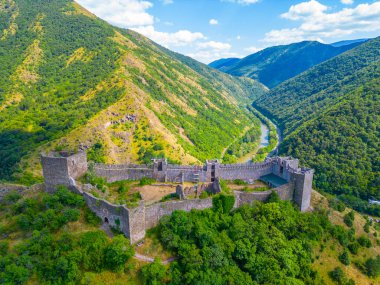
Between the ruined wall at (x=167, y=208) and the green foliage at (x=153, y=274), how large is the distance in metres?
5.01

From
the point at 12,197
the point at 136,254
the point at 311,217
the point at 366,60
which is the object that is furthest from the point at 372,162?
the point at 366,60

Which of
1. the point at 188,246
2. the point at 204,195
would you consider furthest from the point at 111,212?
the point at 204,195

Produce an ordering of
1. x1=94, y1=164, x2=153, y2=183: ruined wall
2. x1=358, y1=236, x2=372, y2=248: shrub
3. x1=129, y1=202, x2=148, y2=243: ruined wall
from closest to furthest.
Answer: x1=129, y1=202, x2=148, y2=243: ruined wall
x1=358, y1=236, x2=372, y2=248: shrub
x1=94, y1=164, x2=153, y2=183: ruined wall

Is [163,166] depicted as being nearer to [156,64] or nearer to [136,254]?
[136,254]

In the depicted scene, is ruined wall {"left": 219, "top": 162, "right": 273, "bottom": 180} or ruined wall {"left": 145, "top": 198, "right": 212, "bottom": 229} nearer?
ruined wall {"left": 145, "top": 198, "right": 212, "bottom": 229}

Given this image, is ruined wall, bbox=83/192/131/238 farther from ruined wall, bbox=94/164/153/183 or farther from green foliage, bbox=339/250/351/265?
green foliage, bbox=339/250/351/265

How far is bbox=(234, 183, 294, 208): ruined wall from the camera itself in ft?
130

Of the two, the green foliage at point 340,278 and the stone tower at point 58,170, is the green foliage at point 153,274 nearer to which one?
the stone tower at point 58,170

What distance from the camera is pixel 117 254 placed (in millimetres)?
30812

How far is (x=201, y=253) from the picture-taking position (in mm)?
33625

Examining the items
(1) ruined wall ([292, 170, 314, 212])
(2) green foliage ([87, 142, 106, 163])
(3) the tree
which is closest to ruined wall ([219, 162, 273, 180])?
(1) ruined wall ([292, 170, 314, 212])

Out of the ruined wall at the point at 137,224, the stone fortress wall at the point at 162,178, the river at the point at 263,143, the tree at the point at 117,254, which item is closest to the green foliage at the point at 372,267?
the stone fortress wall at the point at 162,178

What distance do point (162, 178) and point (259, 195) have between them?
1474 cm

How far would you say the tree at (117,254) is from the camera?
30.8 metres
